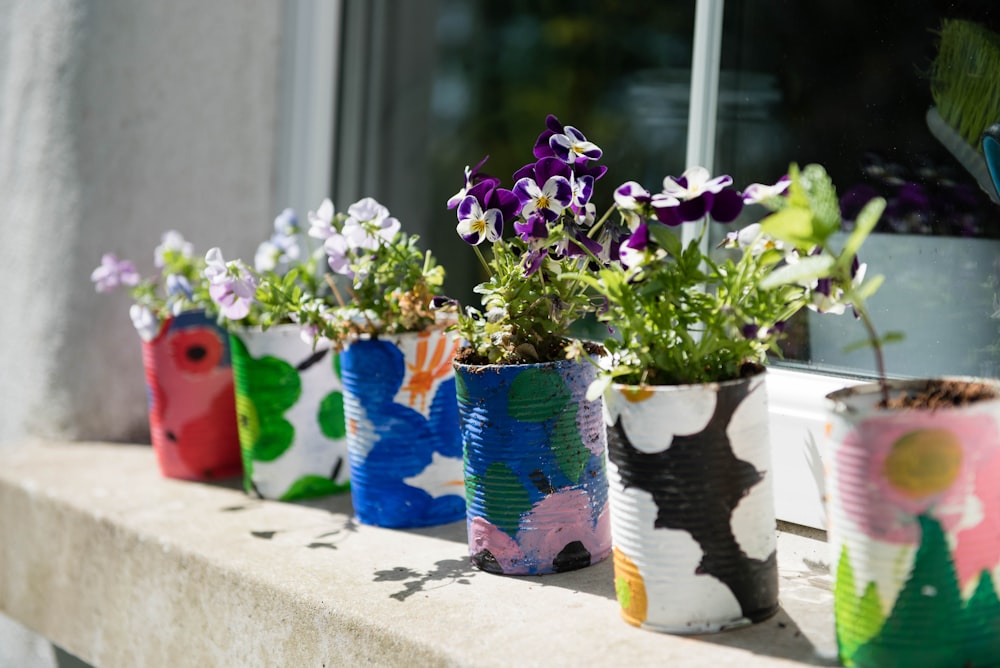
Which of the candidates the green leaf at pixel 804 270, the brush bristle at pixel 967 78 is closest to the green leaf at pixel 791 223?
the green leaf at pixel 804 270

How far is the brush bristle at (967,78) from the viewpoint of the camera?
126cm

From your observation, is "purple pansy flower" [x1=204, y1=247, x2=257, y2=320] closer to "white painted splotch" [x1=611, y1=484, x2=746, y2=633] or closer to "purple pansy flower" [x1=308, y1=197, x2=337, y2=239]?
"purple pansy flower" [x1=308, y1=197, x2=337, y2=239]

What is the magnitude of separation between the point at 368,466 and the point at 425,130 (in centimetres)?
97

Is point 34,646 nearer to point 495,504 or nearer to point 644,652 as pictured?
point 495,504

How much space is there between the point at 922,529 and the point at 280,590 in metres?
0.80

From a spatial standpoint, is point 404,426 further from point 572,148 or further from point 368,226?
point 572,148

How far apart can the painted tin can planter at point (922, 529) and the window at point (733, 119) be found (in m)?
0.40

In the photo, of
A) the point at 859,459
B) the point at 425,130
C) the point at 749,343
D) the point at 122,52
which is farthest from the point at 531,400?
the point at 122,52

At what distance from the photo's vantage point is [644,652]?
105 cm

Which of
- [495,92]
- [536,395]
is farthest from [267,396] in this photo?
[495,92]

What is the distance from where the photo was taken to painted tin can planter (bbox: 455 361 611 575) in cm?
125

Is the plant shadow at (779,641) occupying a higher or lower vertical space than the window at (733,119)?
lower

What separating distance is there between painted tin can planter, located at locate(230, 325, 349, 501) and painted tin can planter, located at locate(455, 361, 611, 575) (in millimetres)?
486

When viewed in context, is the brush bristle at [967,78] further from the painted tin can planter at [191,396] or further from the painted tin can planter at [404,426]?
the painted tin can planter at [191,396]
